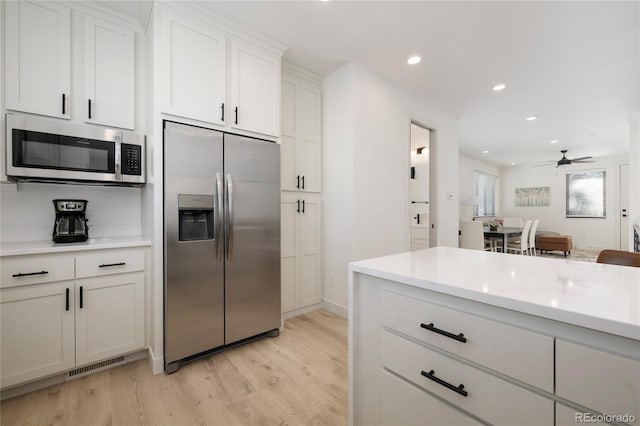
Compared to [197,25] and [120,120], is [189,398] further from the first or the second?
[197,25]

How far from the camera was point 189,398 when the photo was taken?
1.65m

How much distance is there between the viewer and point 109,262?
1.89 meters

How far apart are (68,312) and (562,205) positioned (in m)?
11.8

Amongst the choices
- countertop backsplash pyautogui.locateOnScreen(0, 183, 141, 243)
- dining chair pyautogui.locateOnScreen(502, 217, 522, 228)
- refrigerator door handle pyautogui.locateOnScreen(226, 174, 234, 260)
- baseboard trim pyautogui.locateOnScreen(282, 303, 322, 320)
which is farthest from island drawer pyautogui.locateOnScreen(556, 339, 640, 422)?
dining chair pyautogui.locateOnScreen(502, 217, 522, 228)

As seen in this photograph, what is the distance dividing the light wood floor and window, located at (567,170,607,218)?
400 inches

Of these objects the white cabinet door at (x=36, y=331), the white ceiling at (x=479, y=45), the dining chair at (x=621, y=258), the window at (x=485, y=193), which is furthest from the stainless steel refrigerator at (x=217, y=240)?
the window at (x=485, y=193)

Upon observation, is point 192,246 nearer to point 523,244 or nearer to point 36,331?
point 36,331

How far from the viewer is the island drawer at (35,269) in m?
1.58

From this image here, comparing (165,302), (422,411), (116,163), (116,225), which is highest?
(116,163)

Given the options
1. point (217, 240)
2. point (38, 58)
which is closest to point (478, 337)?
point (217, 240)

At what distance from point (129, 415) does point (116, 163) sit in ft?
5.45

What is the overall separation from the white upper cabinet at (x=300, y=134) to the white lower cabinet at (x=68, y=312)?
160cm

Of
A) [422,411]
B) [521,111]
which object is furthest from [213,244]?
[521,111]

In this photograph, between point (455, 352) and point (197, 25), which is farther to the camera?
point (197, 25)
